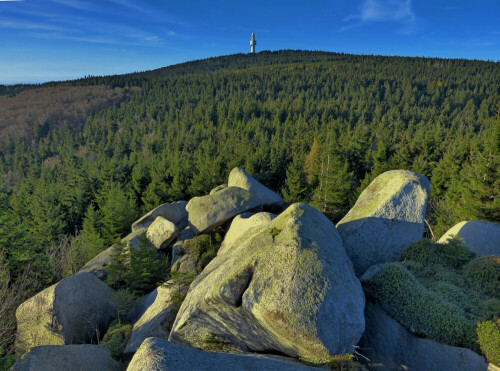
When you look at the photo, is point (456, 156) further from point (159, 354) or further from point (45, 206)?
point (45, 206)

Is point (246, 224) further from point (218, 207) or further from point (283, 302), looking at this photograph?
point (283, 302)

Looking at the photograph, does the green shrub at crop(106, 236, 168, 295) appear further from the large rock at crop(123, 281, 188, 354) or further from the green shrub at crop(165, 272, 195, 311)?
the green shrub at crop(165, 272, 195, 311)

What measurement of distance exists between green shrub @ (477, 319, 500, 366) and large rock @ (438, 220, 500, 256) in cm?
644

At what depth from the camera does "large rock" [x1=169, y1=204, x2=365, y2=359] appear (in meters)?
6.00

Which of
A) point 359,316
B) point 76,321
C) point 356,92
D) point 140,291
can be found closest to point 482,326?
point 359,316

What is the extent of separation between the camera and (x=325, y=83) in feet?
534

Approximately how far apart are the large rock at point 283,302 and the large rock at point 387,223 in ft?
11.7

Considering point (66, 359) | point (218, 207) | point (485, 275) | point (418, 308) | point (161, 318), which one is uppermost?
point (485, 275)

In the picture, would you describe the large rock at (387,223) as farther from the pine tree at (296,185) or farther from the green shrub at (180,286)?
the pine tree at (296,185)

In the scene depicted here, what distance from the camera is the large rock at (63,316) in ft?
35.9

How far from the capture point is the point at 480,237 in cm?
1252

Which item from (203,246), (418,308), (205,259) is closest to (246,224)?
(205,259)

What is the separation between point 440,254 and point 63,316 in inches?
594

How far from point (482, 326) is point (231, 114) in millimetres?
105316
